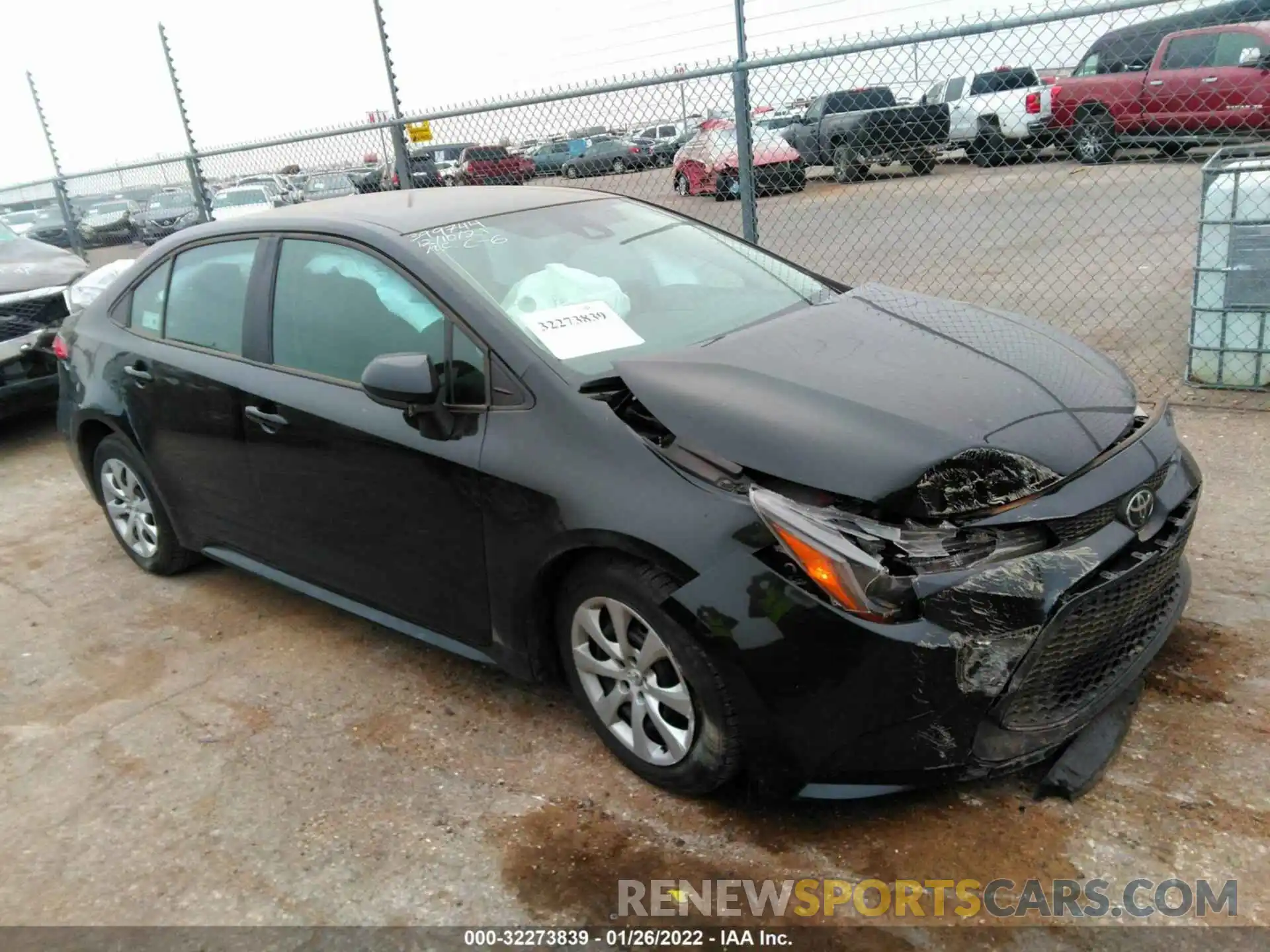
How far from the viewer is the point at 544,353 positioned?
9.57ft

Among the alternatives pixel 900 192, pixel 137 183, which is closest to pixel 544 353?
pixel 900 192

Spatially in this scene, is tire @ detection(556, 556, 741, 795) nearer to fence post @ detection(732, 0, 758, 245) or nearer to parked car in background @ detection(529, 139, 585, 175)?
fence post @ detection(732, 0, 758, 245)

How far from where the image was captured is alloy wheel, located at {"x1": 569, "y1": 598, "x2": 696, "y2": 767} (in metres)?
2.58

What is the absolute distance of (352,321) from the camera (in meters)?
3.35

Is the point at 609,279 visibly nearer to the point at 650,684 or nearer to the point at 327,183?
the point at 650,684

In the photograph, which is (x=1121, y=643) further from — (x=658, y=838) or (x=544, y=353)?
(x=544, y=353)

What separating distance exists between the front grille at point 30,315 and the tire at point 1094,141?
32.0ft

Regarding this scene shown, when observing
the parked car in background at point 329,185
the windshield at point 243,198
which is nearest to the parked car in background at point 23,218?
the windshield at point 243,198

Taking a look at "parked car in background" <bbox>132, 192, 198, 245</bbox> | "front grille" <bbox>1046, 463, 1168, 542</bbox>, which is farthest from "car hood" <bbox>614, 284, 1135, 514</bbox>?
"parked car in background" <bbox>132, 192, 198, 245</bbox>

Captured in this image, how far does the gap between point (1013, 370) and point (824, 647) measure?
1085 millimetres

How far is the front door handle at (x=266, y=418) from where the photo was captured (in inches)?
136

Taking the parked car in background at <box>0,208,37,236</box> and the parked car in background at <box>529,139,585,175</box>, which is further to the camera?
the parked car in background at <box>0,208,37,236</box>

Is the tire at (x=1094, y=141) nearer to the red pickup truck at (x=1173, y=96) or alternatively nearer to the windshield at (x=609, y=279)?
the red pickup truck at (x=1173, y=96)

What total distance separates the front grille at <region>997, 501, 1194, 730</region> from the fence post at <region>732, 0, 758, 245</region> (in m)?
3.46
